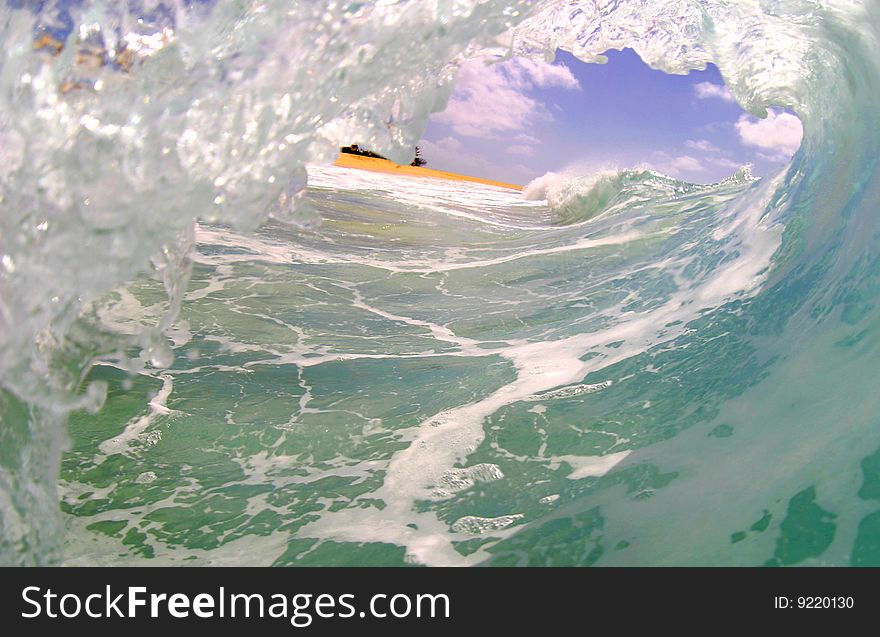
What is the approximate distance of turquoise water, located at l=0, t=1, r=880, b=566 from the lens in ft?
7.58

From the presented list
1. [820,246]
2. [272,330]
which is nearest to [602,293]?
[820,246]

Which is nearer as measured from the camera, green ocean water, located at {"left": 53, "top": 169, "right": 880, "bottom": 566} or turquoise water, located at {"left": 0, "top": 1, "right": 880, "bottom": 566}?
turquoise water, located at {"left": 0, "top": 1, "right": 880, "bottom": 566}

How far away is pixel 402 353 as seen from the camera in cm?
487

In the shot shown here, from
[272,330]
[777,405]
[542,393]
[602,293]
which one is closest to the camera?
[777,405]

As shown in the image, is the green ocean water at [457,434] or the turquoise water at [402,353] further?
the green ocean water at [457,434]

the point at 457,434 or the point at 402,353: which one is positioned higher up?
the point at 402,353

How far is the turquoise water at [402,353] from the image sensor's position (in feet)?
7.58

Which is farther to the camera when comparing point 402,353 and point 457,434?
point 402,353

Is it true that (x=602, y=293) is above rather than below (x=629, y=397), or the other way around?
above

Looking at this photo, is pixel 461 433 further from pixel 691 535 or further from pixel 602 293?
pixel 602 293

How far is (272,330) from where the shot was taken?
5.18 metres

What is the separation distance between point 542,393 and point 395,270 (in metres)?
3.77
